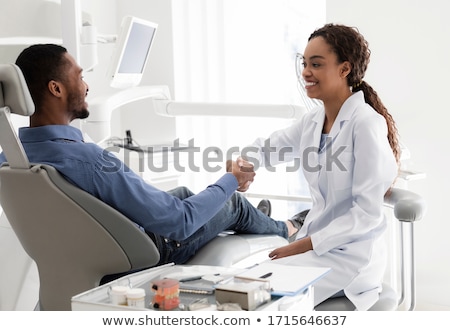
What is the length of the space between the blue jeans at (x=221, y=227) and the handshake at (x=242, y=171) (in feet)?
0.45

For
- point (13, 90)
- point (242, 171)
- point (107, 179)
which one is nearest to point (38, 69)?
point (13, 90)

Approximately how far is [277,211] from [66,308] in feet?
8.49

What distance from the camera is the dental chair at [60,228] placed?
1670 millimetres

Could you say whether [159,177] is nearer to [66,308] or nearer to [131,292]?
[66,308]

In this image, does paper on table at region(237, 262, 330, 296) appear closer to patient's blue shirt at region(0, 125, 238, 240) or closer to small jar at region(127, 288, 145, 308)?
small jar at region(127, 288, 145, 308)

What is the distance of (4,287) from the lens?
217 centimetres

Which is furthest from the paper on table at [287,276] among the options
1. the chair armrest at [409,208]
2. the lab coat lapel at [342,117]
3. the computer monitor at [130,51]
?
the computer monitor at [130,51]

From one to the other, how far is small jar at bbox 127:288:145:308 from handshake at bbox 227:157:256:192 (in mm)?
829

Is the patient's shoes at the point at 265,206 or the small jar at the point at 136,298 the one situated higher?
the small jar at the point at 136,298

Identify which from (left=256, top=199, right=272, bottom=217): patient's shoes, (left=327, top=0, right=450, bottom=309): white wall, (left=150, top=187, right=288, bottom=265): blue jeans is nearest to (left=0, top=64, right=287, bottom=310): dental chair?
(left=150, top=187, right=288, bottom=265): blue jeans

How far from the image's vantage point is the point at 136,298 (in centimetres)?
128

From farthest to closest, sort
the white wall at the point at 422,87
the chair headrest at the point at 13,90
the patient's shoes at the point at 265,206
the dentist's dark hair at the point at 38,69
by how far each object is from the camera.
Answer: the white wall at the point at 422,87 → the patient's shoes at the point at 265,206 → the dentist's dark hair at the point at 38,69 → the chair headrest at the point at 13,90

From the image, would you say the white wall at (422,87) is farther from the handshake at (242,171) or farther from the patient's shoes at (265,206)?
the handshake at (242,171)

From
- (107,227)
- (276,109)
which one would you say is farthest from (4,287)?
(276,109)
